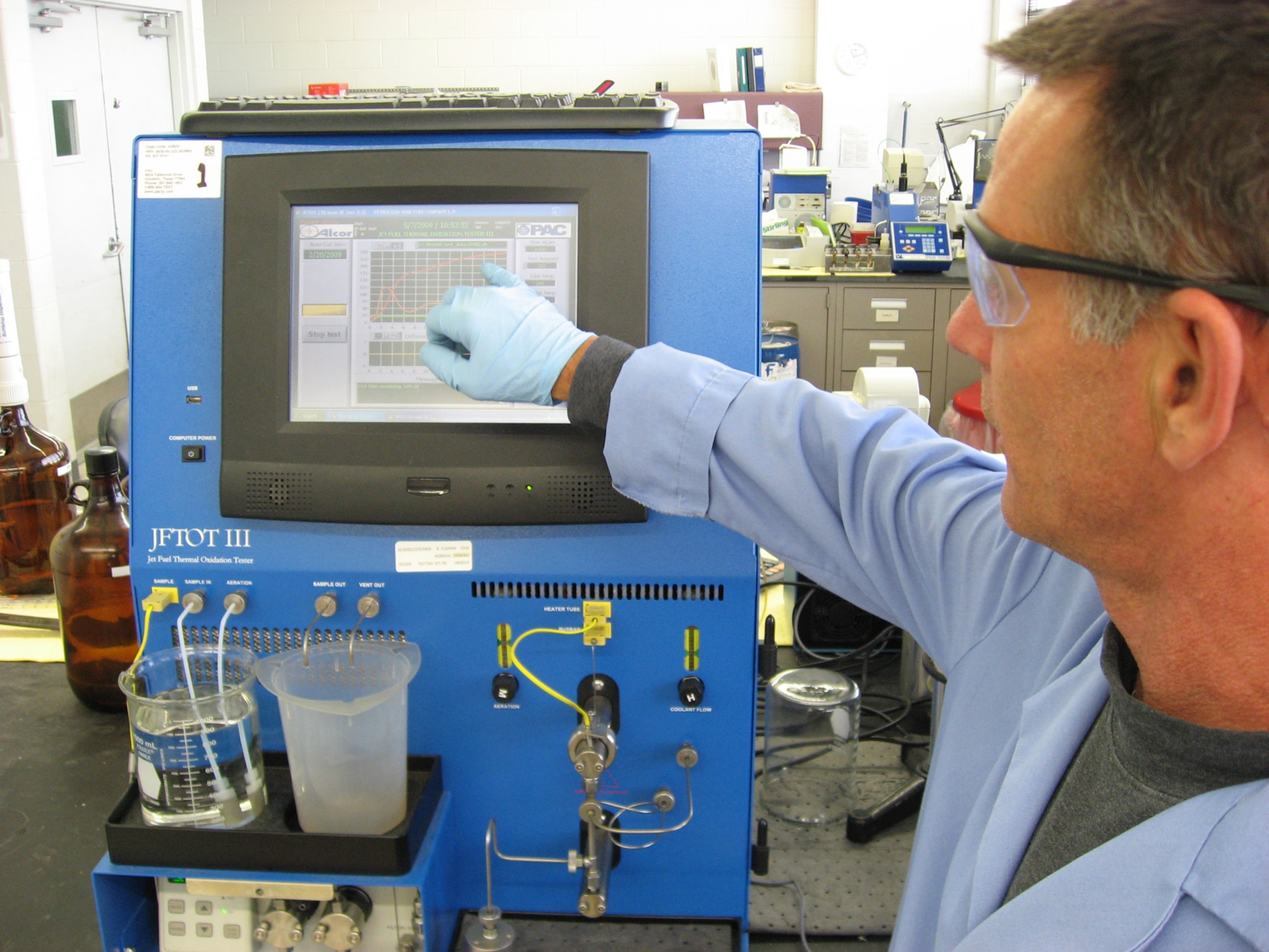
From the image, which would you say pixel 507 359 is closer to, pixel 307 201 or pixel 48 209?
pixel 307 201

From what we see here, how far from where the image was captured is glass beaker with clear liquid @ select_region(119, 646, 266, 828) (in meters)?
0.94

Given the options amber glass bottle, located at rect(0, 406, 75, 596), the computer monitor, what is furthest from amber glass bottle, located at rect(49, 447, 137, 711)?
the computer monitor

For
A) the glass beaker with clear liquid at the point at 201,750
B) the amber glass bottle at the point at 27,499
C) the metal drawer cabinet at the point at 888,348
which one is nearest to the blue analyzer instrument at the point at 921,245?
the metal drawer cabinet at the point at 888,348

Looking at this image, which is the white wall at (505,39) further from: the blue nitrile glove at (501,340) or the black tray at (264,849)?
the black tray at (264,849)

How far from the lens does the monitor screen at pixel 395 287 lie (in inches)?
40.1

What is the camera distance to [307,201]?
1036 millimetres

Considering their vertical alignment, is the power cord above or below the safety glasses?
below

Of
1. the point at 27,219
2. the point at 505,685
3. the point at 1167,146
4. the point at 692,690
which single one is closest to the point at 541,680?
the point at 505,685

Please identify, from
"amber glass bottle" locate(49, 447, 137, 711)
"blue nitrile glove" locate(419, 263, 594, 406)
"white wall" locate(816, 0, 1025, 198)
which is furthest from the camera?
"white wall" locate(816, 0, 1025, 198)

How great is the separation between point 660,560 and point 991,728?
1.19ft

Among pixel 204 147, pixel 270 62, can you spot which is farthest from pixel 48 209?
pixel 204 147

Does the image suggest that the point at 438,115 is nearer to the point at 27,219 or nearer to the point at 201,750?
the point at 201,750

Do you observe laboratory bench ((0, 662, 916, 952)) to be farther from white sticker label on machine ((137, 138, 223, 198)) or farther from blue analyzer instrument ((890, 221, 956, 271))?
blue analyzer instrument ((890, 221, 956, 271))

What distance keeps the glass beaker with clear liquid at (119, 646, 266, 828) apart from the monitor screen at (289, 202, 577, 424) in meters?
0.29
